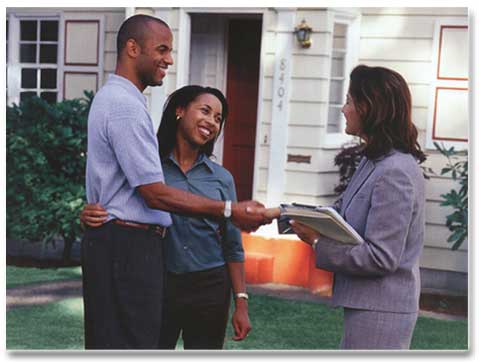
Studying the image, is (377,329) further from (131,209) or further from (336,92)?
(336,92)

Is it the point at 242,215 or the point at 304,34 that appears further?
the point at 304,34

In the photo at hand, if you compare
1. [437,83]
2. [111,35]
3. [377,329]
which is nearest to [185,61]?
[111,35]

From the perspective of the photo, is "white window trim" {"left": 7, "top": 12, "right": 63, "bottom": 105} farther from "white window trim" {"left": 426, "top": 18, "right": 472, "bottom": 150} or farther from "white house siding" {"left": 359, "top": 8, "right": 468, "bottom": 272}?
"white window trim" {"left": 426, "top": 18, "right": 472, "bottom": 150}

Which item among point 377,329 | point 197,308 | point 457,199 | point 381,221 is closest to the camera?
point 381,221

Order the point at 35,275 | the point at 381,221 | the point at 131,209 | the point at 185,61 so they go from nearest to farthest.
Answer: the point at 381,221 < the point at 131,209 < the point at 35,275 < the point at 185,61

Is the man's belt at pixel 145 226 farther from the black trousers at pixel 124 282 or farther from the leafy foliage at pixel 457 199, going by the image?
the leafy foliage at pixel 457 199

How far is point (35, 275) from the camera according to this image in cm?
695

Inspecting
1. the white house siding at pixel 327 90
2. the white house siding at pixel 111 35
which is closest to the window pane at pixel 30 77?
the white house siding at pixel 111 35

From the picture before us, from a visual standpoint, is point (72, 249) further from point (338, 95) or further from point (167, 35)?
point (167, 35)

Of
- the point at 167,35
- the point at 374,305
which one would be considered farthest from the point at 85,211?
the point at 374,305

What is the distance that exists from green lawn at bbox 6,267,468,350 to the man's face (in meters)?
2.30

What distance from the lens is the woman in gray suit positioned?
3.00 meters

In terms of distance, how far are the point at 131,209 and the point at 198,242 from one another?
1.08ft

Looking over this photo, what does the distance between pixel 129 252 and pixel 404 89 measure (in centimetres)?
104
